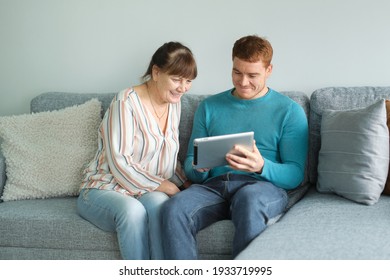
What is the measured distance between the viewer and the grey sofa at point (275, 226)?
5.40 feet

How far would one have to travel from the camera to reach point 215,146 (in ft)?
6.35

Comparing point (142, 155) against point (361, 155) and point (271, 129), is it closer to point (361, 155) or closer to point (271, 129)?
point (271, 129)

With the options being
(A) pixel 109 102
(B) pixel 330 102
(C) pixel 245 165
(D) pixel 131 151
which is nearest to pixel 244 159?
(C) pixel 245 165

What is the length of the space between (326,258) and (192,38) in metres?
1.51

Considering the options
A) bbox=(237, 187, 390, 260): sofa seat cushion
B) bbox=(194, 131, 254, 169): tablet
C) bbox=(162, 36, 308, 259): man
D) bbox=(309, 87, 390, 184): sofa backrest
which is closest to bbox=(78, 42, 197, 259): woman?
bbox=(162, 36, 308, 259): man

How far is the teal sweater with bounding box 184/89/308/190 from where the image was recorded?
2.15m

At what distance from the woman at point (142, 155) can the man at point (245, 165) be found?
10cm

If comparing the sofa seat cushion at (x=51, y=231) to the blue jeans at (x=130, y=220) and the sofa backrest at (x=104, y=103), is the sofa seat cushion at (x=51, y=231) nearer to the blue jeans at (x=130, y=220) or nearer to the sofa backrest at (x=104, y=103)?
the blue jeans at (x=130, y=220)

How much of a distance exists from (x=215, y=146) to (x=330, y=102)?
720mm

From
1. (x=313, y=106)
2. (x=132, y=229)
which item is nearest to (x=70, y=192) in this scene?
(x=132, y=229)

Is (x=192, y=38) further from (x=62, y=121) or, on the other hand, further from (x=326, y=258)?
(x=326, y=258)

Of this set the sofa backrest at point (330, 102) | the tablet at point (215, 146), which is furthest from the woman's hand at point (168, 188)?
the sofa backrest at point (330, 102)

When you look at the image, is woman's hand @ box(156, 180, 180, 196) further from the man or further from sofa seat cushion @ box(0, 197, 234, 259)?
sofa seat cushion @ box(0, 197, 234, 259)

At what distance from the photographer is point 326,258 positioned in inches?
61.5
